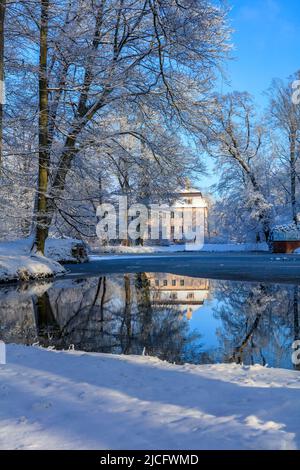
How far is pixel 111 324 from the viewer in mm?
7453

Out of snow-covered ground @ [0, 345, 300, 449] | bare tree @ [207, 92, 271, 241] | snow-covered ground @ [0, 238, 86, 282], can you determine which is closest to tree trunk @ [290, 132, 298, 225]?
bare tree @ [207, 92, 271, 241]

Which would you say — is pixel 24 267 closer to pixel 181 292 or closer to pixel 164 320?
pixel 181 292

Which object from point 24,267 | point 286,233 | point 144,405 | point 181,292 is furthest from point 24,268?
point 286,233

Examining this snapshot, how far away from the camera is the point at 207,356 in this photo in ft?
17.2

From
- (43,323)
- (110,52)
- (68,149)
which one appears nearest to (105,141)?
(68,149)

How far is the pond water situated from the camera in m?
5.66

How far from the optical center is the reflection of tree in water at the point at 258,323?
5.38 meters

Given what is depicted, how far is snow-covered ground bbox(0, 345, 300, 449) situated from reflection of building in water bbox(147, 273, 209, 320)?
4092mm

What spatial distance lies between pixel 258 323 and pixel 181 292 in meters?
4.82

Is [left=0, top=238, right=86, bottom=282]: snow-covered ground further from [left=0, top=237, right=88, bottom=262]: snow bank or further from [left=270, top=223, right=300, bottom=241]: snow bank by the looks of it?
[left=270, top=223, right=300, bottom=241]: snow bank

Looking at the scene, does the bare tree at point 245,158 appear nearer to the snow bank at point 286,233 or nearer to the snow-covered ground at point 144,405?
the snow bank at point 286,233

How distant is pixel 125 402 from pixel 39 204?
11548 millimetres

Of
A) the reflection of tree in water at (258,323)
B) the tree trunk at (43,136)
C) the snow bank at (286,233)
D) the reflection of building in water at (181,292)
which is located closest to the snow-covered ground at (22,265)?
the tree trunk at (43,136)

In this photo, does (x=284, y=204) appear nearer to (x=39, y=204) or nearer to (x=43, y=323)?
(x=39, y=204)
